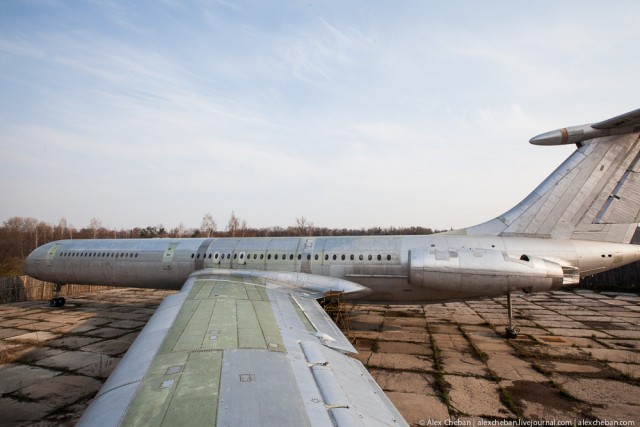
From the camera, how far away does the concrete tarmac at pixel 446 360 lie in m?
6.73

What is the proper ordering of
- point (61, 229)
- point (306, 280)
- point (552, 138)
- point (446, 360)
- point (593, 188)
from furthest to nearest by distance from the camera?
point (61, 229) → point (306, 280) → point (593, 188) → point (552, 138) → point (446, 360)

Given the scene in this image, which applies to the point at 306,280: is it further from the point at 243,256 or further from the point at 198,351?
the point at 198,351

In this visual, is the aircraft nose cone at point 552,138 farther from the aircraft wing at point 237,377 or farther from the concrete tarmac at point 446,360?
the aircraft wing at point 237,377

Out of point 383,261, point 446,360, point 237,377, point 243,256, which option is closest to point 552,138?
point 383,261

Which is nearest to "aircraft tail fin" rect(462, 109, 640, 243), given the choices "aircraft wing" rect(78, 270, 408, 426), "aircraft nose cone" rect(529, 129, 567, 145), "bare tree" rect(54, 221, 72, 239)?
"aircraft nose cone" rect(529, 129, 567, 145)

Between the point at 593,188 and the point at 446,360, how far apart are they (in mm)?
6977

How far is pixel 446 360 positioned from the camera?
938cm

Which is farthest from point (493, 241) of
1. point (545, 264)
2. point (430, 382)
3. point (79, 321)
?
point (79, 321)

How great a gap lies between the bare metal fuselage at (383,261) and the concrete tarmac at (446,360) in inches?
71.6

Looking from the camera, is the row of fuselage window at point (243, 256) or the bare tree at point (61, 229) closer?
the row of fuselage window at point (243, 256)

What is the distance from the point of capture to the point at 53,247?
17312 mm

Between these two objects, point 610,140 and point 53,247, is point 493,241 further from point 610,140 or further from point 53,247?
point 53,247

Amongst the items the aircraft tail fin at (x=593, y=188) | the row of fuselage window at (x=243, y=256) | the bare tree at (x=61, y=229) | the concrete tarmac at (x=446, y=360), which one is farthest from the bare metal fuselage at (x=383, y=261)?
the bare tree at (x=61, y=229)

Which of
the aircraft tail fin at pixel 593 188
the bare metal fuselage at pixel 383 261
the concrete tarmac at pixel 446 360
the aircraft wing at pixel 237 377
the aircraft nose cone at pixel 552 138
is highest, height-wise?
the aircraft nose cone at pixel 552 138
